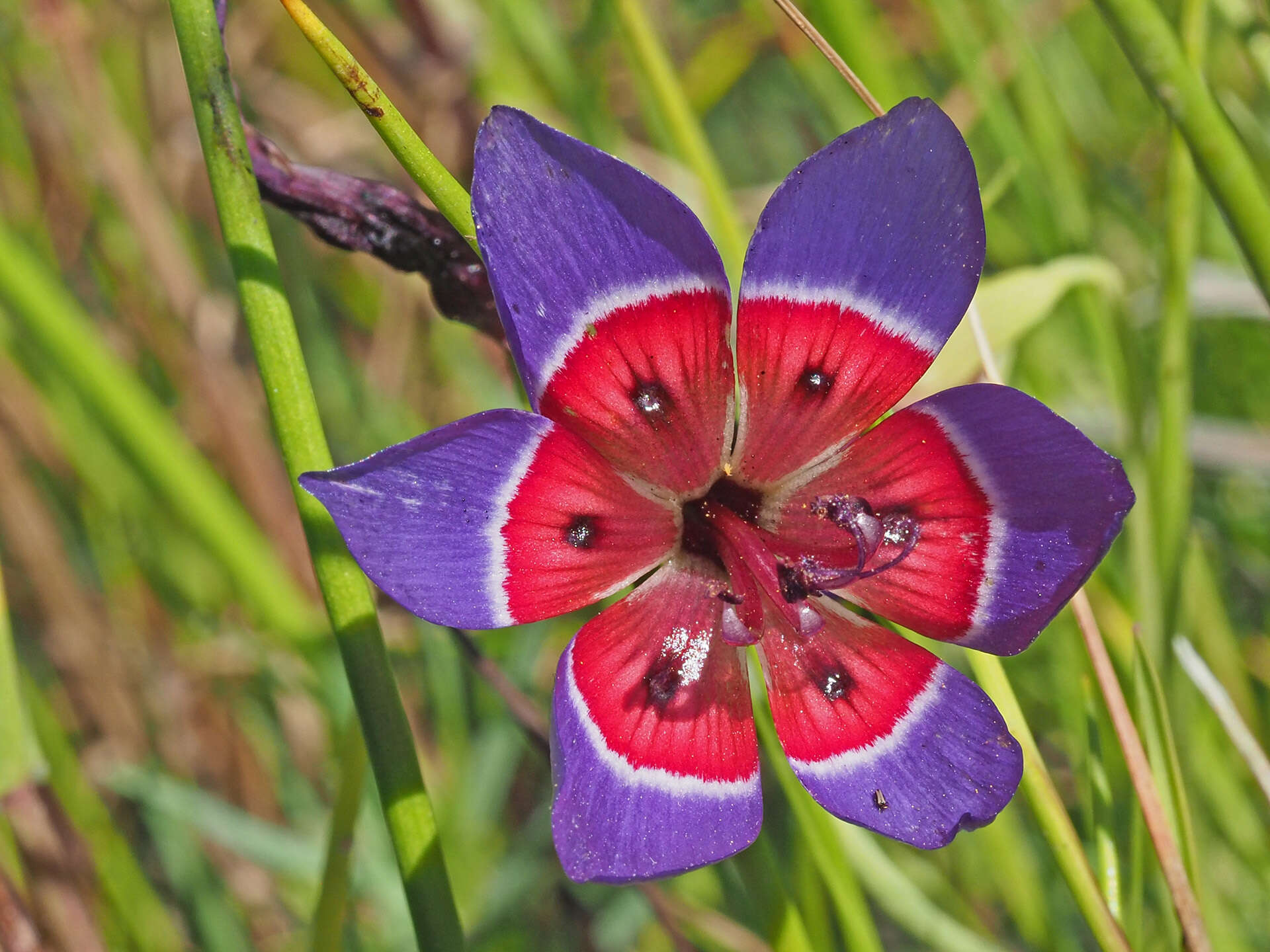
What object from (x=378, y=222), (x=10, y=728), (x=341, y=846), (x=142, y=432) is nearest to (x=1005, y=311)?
(x=378, y=222)

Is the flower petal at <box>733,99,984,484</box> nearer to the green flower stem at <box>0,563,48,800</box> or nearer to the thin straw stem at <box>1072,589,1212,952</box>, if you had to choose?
the thin straw stem at <box>1072,589,1212,952</box>

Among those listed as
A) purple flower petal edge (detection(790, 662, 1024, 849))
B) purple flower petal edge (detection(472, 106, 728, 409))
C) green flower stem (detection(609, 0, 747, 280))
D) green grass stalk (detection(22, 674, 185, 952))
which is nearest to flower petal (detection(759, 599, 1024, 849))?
purple flower petal edge (detection(790, 662, 1024, 849))

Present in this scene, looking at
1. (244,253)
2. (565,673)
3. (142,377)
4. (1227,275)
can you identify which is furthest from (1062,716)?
(142,377)

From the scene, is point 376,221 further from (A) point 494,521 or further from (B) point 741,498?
(B) point 741,498

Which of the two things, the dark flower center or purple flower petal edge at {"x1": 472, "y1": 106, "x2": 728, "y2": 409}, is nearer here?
purple flower petal edge at {"x1": 472, "y1": 106, "x2": 728, "y2": 409}

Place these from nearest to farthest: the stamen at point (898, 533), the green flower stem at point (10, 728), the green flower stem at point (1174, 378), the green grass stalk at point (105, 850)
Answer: the stamen at point (898, 533) → the green flower stem at point (10, 728) → the green flower stem at point (1174, 378) → the green grass stalk at point (105, 850)

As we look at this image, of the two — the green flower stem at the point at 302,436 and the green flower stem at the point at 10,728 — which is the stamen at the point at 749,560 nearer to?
the green flower stem at the point at 302,436

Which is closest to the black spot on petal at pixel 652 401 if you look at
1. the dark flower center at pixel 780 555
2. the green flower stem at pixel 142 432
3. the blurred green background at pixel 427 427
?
the dark flower center at pixel 780 555
